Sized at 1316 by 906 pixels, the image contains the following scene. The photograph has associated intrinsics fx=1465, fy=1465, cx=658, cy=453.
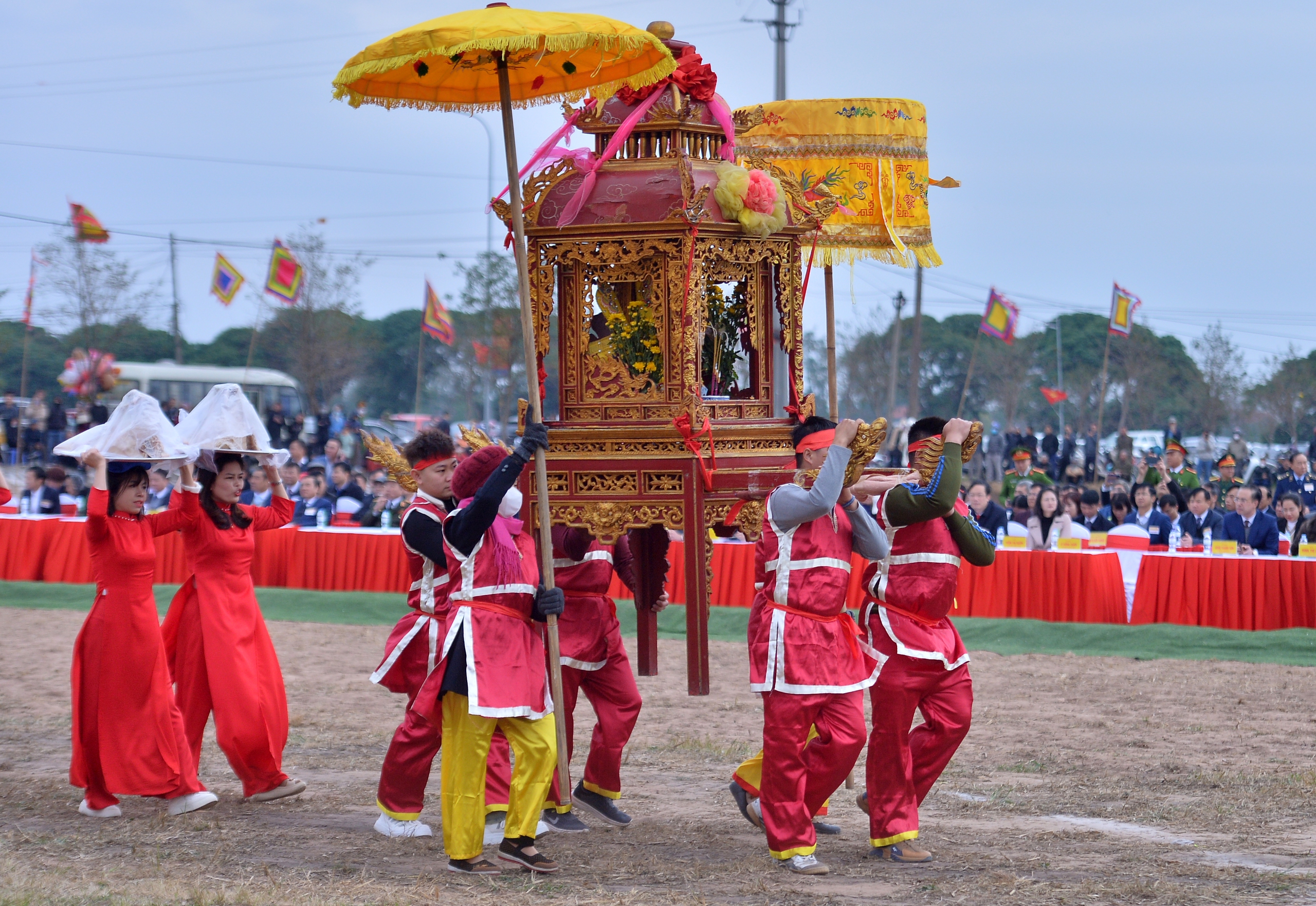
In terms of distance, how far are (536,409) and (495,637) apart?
3.14 ft

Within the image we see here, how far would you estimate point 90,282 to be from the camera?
32062mm

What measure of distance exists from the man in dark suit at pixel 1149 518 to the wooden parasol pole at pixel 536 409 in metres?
7.41

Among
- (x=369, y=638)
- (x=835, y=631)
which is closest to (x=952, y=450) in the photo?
(x=835, y=631)

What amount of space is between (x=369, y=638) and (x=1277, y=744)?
747cm

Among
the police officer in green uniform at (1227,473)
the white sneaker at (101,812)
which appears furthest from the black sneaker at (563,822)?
the police officer in green uniform at (1227,473)

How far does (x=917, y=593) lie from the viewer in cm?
575

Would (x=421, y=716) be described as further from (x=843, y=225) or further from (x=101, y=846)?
(x=843, y=225)

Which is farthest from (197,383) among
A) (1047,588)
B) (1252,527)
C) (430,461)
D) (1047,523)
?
(430,461)

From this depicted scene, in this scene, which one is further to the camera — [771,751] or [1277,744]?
[1277,744]

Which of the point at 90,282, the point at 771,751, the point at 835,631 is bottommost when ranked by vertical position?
the point at 771,751

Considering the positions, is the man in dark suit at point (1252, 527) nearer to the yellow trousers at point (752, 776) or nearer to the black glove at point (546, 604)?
the yellow trousers at point (752, 776)

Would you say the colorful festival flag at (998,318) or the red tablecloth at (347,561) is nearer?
the red tablecloth at (347,561)

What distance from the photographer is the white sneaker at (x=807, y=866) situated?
18.0 feet

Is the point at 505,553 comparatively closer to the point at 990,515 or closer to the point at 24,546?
the point at 990,515
